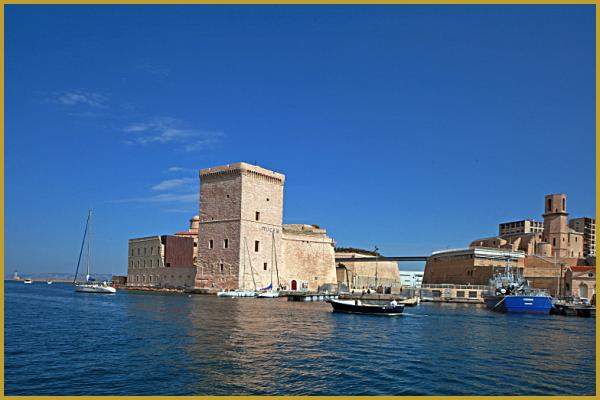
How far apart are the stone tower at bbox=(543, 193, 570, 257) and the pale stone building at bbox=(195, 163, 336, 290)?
72.4 ft

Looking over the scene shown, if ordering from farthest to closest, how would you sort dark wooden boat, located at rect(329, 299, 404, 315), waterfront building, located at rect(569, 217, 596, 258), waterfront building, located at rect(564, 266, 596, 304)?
waterfront building, located at rect(569, 217, 596, 258)
waterfront building, located at rect(564, 266, 596, 304)
dark wooden boat, located at rect(329, 299, 404, 315)

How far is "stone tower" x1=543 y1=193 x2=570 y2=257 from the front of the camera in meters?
47.7

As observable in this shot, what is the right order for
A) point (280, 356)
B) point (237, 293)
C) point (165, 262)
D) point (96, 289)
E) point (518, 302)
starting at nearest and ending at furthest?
point (280, 356) → point (518, 302) → point (237, 293) → point (96, 289) → point (165, 262)

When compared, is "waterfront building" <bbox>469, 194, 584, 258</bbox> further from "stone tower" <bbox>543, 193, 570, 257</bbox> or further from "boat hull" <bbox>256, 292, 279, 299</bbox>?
"boat hull" <bbox>256, 292, 279, 299</bbox>

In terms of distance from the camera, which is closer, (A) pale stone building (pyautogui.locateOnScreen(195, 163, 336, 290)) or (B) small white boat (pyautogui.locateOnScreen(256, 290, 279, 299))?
(B) small white boat (pyautogui.locateOnScreen(256, 290, 279, 299))

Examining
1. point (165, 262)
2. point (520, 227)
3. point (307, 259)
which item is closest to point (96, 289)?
point (165, 262)

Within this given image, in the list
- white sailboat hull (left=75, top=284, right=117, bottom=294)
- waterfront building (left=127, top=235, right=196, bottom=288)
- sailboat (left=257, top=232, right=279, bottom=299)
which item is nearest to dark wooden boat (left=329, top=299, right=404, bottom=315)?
sailboat (left=257, top=232, right=279, bottom=299)

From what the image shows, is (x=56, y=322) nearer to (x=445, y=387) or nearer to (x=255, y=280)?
(x=445, y=387)

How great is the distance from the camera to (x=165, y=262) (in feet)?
156

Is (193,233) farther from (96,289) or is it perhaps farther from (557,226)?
(557,226)

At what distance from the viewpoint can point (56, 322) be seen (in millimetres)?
19625

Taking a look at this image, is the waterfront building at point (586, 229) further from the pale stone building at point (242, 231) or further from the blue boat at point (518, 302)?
the pale stone building at point (242, 231)

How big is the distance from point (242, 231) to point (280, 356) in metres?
27.4

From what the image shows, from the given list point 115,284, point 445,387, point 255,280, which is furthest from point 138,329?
point 115,284
